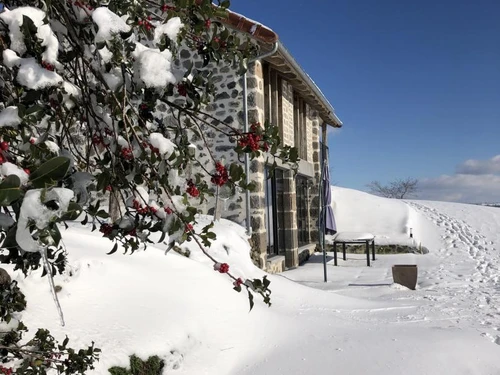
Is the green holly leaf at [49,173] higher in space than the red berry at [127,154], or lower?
lower

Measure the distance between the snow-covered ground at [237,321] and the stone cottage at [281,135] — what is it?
3.43ft

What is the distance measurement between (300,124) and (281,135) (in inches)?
122

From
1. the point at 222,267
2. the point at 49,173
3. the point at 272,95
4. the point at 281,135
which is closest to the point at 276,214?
the point at 281,135

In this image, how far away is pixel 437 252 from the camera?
12625 mm

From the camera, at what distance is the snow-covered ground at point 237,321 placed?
3.32 metres

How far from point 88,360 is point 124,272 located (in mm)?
2077

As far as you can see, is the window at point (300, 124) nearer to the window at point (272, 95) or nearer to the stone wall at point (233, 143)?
the window at point (272, 95)

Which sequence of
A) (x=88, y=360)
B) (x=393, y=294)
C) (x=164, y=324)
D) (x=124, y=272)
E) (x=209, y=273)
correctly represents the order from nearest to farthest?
1. (x=88, y=360)
2. (x=164, y=324)
3. (x=124, y=272)
4. (x=209, y=273)
5. (x=393, y=294)

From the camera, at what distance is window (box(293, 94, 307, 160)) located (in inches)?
436

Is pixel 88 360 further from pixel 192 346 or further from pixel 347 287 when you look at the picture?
pixel 347 287

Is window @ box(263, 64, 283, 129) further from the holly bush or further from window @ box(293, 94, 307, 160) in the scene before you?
the holly bush

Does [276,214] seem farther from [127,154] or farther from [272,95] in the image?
[127,154]

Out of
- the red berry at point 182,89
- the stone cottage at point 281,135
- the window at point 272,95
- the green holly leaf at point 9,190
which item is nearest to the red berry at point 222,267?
the red berry at point 182,89

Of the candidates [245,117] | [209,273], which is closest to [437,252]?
[245,117]
